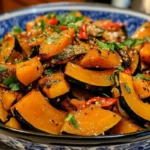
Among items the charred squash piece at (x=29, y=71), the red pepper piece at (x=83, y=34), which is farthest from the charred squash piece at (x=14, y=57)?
the red pepper piece at (x=83, y=34)

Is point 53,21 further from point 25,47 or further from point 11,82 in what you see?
point 11,82

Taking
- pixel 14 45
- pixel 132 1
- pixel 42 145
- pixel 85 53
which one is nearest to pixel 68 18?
pixel 14 45

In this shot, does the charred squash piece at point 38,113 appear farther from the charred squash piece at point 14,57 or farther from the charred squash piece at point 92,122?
the charred squash piece at point 14,57

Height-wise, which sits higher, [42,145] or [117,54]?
[117,54]

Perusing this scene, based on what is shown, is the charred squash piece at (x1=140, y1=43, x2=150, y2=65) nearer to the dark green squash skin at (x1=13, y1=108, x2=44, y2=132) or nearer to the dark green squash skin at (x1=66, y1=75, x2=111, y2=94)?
the dark green squash skin at (x1=66, y1=75, x2=111, y2=94)

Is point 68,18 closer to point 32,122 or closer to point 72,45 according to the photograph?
point 72,45

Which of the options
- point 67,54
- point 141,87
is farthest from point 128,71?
point 67,54
